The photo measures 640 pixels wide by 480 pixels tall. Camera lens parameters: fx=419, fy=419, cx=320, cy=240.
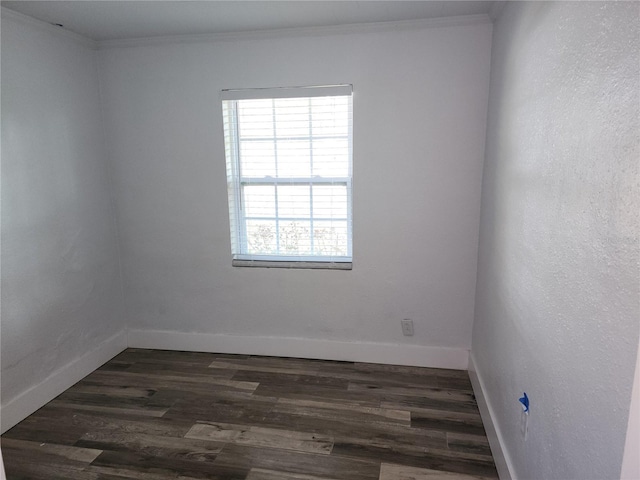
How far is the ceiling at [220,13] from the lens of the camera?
2.34 metres

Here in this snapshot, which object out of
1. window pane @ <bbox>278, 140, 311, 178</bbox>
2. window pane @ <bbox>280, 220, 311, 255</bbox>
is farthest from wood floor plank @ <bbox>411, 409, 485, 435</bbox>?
window pane @ <bbox>278, 140, 311, 178</bbox>

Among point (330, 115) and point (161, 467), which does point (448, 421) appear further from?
point (330, 115)

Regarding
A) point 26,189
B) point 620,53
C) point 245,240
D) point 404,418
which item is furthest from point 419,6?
point 26,189

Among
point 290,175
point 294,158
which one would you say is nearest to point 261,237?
point 290,175

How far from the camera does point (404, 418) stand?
2465 mm

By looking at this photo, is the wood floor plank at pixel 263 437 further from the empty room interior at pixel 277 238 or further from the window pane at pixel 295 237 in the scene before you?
the window pane at pixel 295 237

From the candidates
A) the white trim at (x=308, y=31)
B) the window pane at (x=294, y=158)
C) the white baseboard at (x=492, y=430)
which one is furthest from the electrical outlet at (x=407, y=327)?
the white trim at (x=308, y=31)

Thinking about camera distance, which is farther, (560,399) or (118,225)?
(118,225)

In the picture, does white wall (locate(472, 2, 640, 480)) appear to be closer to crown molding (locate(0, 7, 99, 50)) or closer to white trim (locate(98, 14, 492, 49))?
white trim (locate(98, 14, 492, 49))

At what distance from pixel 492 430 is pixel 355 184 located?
5.57 feet

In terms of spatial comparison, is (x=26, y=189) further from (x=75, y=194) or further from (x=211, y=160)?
(x=211, y=160)

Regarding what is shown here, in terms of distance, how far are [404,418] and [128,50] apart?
3.12 meters

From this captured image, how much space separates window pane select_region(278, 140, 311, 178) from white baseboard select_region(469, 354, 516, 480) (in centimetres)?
178

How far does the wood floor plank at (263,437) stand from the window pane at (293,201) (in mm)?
1466
